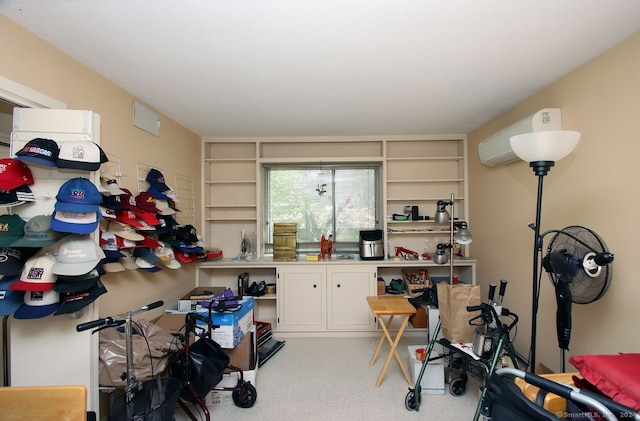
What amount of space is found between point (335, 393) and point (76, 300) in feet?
6.26

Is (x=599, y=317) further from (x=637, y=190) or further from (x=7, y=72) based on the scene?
(x=7, y=72)

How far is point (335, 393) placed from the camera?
2.15 meters

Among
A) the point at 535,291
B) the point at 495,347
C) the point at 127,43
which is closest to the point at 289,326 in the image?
the point at 495,347

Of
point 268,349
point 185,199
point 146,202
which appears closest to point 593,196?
point 268,349

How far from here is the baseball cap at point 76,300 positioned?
4.42ft

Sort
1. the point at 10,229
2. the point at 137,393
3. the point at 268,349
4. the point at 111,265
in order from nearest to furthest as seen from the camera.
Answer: the point at 10,229
the point at 137,393
the point at 111,265
the point at 268,349

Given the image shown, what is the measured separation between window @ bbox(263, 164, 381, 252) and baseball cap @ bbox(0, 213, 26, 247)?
2.50 metres

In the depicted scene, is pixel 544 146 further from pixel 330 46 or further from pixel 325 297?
pixel 325 297

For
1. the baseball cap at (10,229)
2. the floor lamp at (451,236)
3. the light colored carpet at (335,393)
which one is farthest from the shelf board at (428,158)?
the baseball cap at (10,229)

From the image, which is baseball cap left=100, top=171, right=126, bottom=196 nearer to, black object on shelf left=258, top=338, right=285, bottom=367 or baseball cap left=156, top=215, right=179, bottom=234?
baseball cap left=156, top=215, right=179, bottom=234

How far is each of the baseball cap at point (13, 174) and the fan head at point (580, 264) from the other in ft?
9.58

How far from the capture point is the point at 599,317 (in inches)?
67.4

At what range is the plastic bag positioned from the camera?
5.13ft

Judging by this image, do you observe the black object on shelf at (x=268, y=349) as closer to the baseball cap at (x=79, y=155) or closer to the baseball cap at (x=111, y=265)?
the baseball cap at (x=111, y=265)
